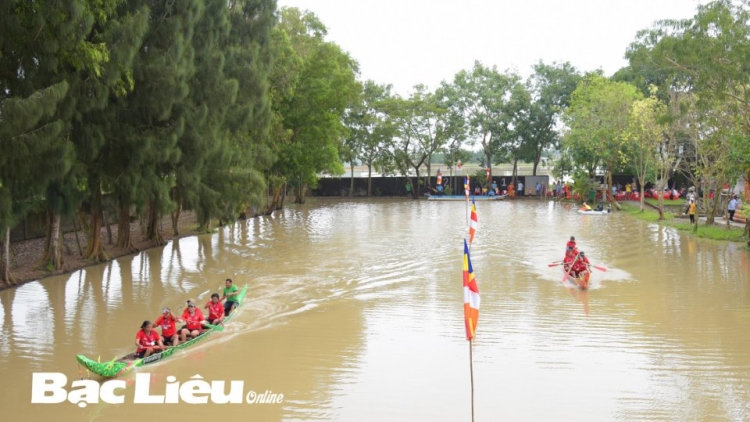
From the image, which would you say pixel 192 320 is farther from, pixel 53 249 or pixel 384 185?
pixel 384 185

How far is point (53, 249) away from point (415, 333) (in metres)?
12.3

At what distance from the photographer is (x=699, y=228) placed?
3025 cm

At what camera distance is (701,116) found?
2411cm

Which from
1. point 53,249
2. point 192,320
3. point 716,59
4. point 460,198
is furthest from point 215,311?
point 460,198

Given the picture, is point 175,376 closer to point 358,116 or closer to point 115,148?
point 115,148

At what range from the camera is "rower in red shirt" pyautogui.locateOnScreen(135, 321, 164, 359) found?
11727 mm

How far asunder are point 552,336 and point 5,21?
12599 millimetres

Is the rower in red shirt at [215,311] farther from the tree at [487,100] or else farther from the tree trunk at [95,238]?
the tree at [487,100]

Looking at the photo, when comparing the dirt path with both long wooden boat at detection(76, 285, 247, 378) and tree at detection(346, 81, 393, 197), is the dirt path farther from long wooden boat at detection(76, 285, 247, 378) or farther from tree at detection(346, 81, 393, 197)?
tree at detection(346, 81, 393, 197)

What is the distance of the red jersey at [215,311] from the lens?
14078mm

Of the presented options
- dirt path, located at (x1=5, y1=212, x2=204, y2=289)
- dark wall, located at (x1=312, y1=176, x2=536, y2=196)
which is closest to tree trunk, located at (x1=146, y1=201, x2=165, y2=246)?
dirt path, located at (x1=5, y1=212, x2=204, y2=289)

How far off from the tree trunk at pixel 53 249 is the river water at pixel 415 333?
81cm

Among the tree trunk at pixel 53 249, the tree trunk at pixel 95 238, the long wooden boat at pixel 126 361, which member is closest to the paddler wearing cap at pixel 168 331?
the long wooden boat at pixel 126 361

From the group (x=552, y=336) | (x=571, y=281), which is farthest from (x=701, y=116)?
Answer: (x=552, y=336)
